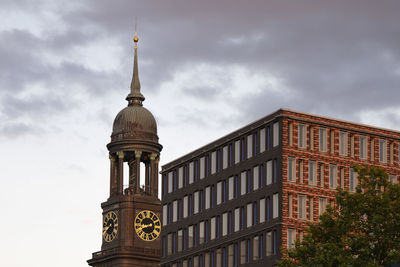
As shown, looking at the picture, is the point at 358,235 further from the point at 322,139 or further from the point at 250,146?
the point at 250,146

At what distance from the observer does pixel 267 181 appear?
148 meters

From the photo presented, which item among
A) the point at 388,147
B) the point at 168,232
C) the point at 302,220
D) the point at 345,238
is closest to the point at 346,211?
the point at 345,238

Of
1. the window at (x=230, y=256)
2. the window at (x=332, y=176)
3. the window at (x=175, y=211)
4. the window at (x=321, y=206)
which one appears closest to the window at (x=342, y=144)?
the window at (x=332, y=176)

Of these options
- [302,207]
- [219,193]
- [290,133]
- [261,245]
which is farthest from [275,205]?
[219,193]

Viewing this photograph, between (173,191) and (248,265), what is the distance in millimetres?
21858

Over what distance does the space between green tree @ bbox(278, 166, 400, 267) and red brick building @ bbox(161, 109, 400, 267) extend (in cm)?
3979

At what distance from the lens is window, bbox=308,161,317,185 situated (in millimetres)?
147375

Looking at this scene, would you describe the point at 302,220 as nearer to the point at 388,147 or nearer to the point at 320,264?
the point at 388,147

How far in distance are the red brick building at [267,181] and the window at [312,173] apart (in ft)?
0.34

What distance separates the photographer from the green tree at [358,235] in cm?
9919

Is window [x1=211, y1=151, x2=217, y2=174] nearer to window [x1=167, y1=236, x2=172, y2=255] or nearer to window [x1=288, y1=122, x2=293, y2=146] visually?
window [x1=167, y1=236, x2=172, y2=255]

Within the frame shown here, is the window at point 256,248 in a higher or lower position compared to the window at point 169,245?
lower

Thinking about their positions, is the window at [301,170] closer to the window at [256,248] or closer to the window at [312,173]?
the window at [312,173]

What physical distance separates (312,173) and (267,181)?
4.70 m
